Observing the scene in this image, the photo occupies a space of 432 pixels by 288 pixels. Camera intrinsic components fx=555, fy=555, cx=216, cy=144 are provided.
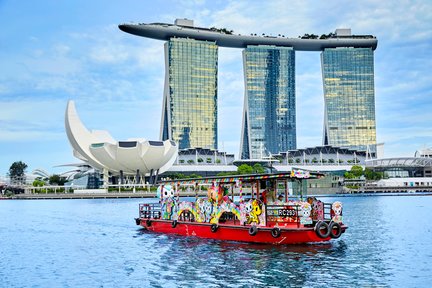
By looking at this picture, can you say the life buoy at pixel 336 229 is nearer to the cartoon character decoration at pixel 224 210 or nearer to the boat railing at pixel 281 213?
the boat railing at pixel 281 213

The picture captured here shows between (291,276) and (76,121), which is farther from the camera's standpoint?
(76,121)

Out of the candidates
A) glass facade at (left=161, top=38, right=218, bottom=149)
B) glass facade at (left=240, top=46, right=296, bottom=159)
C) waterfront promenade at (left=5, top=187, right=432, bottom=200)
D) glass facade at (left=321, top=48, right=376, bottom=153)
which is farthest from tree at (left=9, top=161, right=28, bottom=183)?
glass facade at (left=321, top=48, right=376, bottom=153)

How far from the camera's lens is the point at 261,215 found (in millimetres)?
26250

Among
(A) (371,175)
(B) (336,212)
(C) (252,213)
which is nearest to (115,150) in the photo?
(A) (371,175)

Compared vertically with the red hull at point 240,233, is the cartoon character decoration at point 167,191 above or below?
above

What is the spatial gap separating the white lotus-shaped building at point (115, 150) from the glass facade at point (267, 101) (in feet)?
127

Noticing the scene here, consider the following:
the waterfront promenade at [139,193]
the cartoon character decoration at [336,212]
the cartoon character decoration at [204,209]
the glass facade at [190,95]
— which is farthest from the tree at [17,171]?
the cartoon character decoration at [336,212]

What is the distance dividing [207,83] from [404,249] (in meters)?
132

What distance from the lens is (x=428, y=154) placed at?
16812 centimetres

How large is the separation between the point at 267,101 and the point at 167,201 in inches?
4986

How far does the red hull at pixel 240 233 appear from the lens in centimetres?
2502

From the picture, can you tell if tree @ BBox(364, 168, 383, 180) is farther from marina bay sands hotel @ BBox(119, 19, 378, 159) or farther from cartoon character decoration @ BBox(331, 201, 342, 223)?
cartoon character decoration @ BBox(331, 201, 342, 223)

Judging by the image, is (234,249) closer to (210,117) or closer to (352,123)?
(210,117)

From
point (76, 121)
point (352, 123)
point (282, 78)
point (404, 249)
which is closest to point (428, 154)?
point (352, 123)
